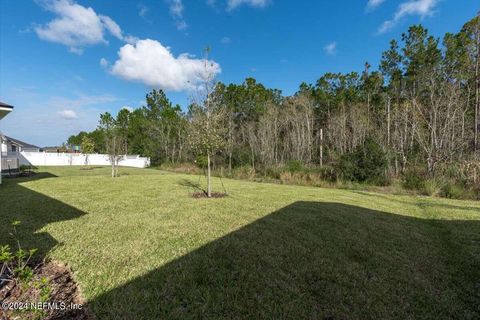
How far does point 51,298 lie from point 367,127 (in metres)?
23.7

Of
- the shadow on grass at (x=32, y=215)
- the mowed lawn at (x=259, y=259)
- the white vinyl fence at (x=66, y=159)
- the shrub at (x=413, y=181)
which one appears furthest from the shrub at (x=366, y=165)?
the white vinyl fence at (x=66, y=159)

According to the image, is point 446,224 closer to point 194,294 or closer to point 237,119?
point 194,294

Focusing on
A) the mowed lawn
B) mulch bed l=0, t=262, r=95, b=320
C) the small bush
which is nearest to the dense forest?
the small bush

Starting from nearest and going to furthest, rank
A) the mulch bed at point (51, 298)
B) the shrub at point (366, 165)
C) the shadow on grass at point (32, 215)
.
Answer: the mulch bed at point (51, 298) → the shadow on grass at point (32, 215) → the shrub at point (366, 165)

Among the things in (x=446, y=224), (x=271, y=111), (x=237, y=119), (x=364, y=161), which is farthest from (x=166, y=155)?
(x=446, y=224)

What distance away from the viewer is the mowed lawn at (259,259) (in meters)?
2.00

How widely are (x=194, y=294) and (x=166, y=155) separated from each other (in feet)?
97.9

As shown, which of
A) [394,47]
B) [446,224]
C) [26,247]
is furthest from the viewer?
[394,47]

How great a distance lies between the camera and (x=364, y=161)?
1181 cm

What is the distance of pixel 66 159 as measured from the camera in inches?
1019

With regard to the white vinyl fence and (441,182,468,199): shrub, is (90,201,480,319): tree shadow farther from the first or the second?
the white vinyl fence

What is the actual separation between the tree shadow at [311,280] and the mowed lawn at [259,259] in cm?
1

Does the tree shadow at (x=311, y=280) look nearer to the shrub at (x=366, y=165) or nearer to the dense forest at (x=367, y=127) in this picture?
the dense forest at (x=367, y=127)

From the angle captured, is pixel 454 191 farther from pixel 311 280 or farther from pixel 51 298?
pixel 51 298
